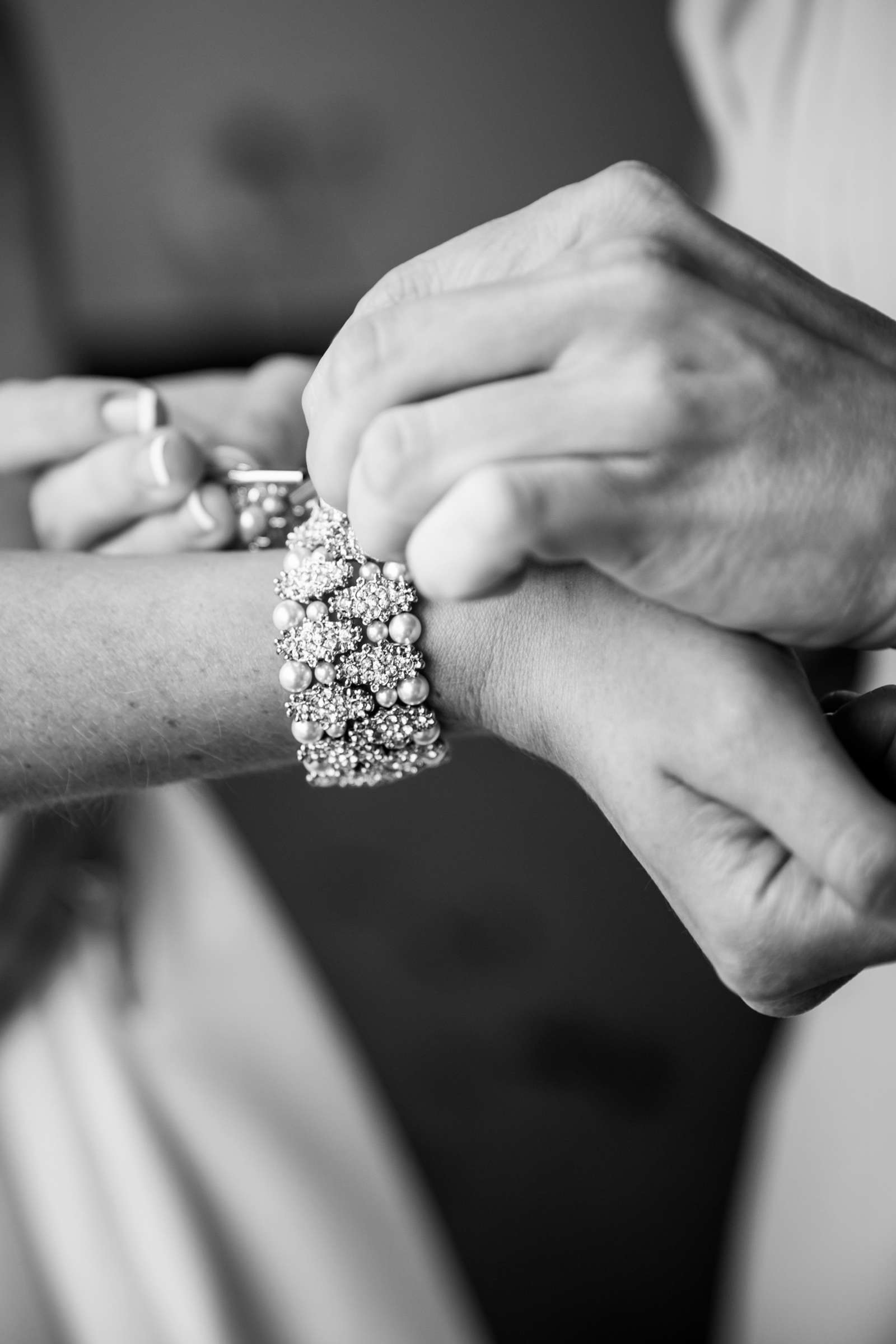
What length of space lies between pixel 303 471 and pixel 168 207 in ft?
7.97

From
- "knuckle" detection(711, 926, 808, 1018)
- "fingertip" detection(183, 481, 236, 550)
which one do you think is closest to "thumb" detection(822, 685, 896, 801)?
"knuckle" detection(711, 926, 808, 1018)

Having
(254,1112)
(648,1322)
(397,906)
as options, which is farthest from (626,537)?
(397,906)

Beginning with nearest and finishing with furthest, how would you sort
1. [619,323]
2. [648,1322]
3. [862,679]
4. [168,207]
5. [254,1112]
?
[619,323] → [254,1112] → [862,679] → [648,1322] → [168,207]

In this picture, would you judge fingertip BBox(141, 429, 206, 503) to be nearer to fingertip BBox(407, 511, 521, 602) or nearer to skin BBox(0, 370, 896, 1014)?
skin BBox(0, 370, 896, 1014)

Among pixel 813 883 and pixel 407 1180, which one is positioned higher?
pixel 813 883

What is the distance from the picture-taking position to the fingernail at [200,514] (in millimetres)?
833

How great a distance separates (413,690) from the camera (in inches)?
27.2

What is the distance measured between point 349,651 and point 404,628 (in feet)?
0.12

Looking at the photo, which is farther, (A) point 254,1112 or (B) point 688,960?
(B) point 688,960

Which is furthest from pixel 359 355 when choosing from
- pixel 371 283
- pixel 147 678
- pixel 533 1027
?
pixel 371 283

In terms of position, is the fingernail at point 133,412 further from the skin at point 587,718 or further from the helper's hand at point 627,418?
the helper's hand at point 627,418

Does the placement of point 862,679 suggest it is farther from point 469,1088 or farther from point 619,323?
point 469,1088

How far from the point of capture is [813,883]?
57 cm

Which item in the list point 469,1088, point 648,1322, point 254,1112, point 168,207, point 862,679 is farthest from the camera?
point 168,207
